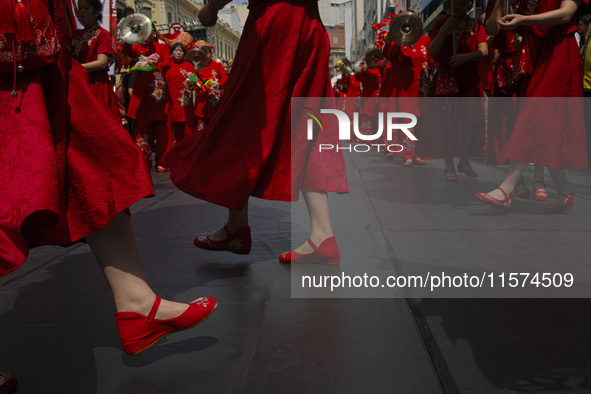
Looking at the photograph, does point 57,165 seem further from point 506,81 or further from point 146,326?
point 506,81

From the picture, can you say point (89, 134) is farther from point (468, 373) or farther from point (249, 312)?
Answer: point (468, 373)

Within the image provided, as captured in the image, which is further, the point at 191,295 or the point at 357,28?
the point at 357,28

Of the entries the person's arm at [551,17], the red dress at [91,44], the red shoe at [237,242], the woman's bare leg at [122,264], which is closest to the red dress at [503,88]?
the person's arm at [551,17]

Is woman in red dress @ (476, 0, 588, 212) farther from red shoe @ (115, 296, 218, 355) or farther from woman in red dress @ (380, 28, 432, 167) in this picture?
woman in red dress @ (380, 28, 432, 167)

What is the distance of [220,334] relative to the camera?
6.37 ft

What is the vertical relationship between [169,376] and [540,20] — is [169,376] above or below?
below

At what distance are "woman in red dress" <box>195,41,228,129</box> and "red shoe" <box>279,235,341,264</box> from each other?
819 cm

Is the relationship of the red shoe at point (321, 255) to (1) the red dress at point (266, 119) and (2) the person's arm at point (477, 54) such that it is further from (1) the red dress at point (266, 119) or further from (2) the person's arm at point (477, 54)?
(2) the person's arm at point (477, 54)

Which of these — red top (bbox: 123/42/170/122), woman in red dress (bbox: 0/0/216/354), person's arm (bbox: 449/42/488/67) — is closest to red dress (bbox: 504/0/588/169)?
person's arm (bbox: 449/42/488/67)

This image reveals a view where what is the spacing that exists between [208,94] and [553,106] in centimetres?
784

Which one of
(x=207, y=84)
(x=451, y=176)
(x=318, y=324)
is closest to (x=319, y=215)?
(x=318, y=324)

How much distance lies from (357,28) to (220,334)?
270ft

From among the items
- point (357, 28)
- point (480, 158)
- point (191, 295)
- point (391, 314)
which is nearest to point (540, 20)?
point (391, 314)

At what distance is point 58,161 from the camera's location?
1.50m
